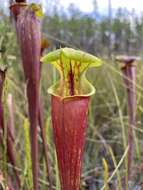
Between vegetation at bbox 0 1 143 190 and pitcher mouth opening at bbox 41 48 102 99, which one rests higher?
pitcher mouth opening at bbox 41 48 102 99

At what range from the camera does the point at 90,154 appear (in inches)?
96.0

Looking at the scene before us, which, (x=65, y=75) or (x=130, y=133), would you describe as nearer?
(x=65, y=75)

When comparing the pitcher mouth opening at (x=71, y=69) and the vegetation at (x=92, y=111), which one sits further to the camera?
the vegetation at (x=92, y=111)

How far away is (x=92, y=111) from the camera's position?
9.75 feet

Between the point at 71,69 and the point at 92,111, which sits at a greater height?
the point at 71,69

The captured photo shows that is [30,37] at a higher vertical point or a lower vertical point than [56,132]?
higher

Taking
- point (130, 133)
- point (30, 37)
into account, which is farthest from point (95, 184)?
point (30, 37)

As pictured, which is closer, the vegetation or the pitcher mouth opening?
the pitcher mouth opening

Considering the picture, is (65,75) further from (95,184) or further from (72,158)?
(95,184)

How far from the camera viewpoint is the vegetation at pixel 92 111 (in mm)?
1268

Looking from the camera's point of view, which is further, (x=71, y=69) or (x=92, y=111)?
(x=92, y=111)

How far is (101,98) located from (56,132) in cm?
246

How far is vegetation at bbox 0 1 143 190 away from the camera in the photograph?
1268 millimetres

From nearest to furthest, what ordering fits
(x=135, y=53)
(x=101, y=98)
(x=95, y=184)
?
(x=95, y=184) → (x=101, y=98) → (x=135, y=53)
